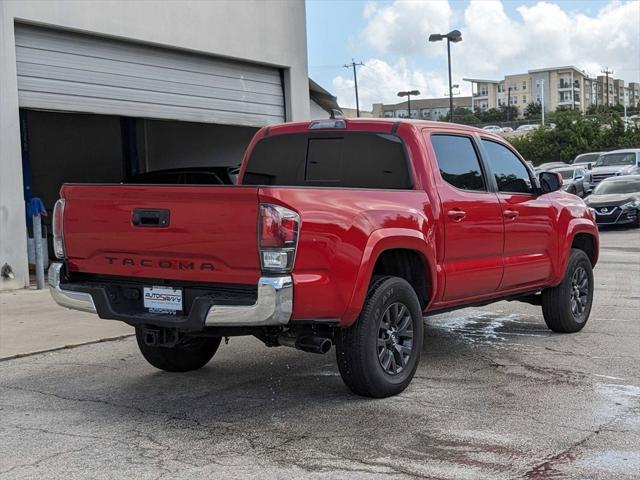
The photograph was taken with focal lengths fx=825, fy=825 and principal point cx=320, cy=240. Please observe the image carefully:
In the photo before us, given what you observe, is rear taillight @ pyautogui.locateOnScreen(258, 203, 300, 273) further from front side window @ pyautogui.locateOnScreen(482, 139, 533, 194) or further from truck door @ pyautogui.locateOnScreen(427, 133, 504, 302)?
front side window @ pyautogui.locateOnScreen(482, 139, 533, 194)

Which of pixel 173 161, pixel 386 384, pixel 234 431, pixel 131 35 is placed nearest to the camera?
pixel 234 431

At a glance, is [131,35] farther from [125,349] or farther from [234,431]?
[234,431]

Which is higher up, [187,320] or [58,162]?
[58,162]

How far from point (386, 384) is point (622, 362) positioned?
7.82ft

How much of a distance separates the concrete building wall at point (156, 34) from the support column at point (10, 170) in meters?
0.01

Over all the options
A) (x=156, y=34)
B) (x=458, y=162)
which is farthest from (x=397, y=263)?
(x=156, y=34)

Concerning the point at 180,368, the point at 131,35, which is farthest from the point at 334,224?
the point at 131,35

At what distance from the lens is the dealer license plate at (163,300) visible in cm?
519

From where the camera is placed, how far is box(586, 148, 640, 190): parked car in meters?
31.1

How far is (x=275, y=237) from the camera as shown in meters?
4.83

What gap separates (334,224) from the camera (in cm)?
511

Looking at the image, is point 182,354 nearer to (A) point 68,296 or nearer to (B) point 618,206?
(A) point 68,296

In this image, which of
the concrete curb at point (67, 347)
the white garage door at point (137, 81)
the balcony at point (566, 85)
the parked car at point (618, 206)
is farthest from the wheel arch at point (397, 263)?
the balcony at point (566, 85)

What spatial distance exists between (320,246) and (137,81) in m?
9.69
